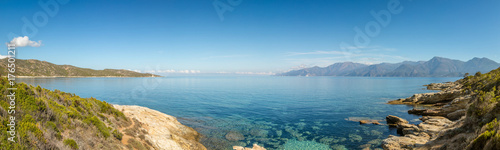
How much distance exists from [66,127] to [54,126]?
1.26m

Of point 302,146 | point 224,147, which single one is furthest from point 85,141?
point 302,146

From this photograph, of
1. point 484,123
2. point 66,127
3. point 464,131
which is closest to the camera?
point 66,127

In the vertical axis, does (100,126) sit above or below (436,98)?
above

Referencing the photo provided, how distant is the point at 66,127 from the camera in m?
13.8

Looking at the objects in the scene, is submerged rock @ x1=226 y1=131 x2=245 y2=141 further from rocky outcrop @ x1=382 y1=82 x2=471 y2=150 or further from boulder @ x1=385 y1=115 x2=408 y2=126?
boulder @ x1=385 y1=115 x2=408 y2=126

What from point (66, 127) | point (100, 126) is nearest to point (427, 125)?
point (100, 126)

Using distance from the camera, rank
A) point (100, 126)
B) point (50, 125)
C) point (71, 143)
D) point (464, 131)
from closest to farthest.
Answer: point (71, 143) < point (50, 125) < point (100, 126) < point (464, 131)

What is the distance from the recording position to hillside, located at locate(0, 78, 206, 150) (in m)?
10.5

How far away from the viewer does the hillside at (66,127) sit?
10.5m

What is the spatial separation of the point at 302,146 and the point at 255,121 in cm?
1422

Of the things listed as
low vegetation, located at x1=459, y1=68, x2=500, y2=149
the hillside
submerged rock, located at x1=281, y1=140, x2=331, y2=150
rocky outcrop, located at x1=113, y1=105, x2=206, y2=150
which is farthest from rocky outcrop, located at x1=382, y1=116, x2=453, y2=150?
the hillside

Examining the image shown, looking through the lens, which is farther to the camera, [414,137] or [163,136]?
[414,137]

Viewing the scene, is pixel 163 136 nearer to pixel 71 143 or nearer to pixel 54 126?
pixel 71 143

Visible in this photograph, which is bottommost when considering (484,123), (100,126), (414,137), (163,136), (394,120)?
(394,120)
